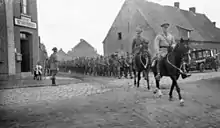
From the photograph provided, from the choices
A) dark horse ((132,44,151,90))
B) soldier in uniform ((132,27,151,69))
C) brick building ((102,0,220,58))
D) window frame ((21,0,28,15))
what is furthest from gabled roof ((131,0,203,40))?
window frame ((21,0,28,15))

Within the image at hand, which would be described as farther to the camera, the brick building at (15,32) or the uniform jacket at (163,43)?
the uniform jacket at (163,43)

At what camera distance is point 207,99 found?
4.71 m

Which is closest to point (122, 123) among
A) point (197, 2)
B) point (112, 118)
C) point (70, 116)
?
point (112, 118)

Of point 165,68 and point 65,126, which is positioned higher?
point 165,68

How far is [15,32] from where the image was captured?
3.44 meters

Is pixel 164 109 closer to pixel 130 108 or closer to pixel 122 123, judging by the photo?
pixel 130 108

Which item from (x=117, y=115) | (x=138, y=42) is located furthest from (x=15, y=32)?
(x=138, y=42)

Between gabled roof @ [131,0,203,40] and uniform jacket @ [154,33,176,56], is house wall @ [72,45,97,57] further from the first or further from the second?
gabled roof @ [131,0,203,40]

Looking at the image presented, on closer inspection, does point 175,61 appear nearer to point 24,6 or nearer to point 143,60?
point 143,60

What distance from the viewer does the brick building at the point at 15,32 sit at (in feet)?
6.78

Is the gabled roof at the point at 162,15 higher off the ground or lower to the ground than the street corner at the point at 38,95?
higher

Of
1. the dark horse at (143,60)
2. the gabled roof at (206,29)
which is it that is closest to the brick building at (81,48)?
the dark horse at (143,60)

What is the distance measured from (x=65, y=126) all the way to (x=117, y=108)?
138 cm

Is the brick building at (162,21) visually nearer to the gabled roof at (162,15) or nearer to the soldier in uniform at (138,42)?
the gabled roof at (162,15)
